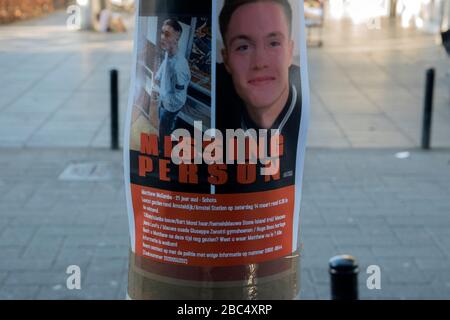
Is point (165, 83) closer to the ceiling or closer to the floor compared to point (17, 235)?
closer to the ceiling

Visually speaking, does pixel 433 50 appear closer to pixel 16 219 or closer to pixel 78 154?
pixel 78 154

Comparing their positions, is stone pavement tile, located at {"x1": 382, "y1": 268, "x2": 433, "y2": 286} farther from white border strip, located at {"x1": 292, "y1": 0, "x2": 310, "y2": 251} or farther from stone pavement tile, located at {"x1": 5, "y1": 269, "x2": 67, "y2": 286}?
white border strip, located at {"x1": 292, "y1": 0, "x2": 310, "y2": 251}

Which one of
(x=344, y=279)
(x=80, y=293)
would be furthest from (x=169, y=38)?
(x=80, y=293)

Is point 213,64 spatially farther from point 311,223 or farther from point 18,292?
point 311,223

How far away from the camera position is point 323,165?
9.35 meters

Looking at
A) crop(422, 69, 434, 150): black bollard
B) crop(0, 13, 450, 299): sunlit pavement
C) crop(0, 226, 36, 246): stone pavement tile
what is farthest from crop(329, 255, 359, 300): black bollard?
crop(422, 69, 434, 150): black bollard

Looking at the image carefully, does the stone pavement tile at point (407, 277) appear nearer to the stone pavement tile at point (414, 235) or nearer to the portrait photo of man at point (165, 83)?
the stone pavement tile at point (414, 235)

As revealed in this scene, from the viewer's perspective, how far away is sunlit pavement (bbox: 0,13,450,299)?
5.98 meters

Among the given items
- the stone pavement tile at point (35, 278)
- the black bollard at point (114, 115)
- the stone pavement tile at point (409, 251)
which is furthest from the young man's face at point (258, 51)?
the black bollard at point (114, 115)

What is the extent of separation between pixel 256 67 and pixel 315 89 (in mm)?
12469

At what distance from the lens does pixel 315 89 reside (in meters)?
15.2

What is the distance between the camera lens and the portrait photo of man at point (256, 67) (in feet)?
9.19
